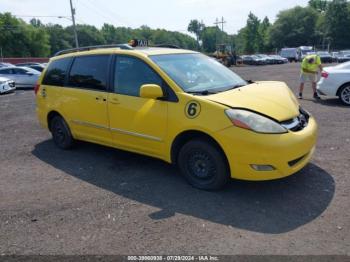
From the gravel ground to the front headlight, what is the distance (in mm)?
865

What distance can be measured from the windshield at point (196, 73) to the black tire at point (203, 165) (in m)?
0.77

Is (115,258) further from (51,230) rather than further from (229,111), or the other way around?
(229,111)

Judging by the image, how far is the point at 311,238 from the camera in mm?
3438

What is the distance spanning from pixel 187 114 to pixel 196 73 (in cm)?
90

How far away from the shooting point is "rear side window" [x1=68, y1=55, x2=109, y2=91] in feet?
18.1

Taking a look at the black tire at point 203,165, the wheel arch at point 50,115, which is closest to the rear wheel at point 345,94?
the black tire at point 203,165

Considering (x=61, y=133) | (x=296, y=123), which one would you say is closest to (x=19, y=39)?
(x=61, y=133)

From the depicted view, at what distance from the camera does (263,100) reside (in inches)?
176

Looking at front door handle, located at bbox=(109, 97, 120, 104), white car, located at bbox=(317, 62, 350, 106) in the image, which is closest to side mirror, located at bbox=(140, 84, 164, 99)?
front door handle, located at bbox=(109, 97, 120, 104)

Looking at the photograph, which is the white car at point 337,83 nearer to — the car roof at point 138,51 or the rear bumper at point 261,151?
the car roof at point 138,51

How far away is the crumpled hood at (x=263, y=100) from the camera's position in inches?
168

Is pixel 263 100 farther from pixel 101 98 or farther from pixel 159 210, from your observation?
pixel 101 98

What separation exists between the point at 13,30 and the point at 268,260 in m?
93.0

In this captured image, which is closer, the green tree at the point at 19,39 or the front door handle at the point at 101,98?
the front door handle at the point at 101,98
